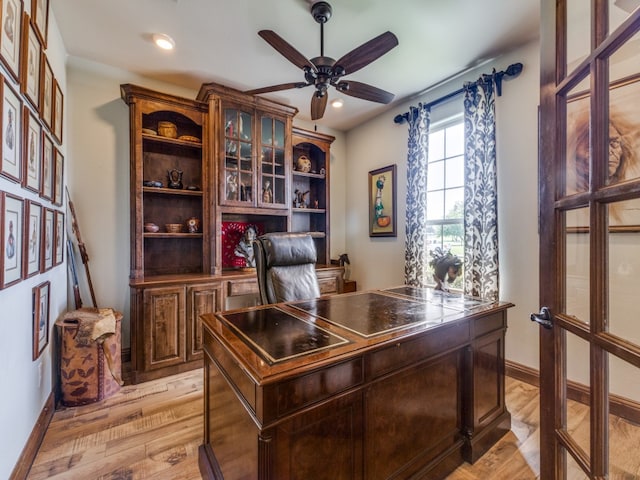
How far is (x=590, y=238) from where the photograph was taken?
0.81m

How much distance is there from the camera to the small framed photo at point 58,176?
2.07 metres

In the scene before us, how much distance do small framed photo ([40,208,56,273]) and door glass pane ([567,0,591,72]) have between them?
264 centimetres

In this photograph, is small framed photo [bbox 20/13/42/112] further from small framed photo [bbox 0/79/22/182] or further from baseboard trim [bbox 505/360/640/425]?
baseboard trim [bbox 505/360/640/425]

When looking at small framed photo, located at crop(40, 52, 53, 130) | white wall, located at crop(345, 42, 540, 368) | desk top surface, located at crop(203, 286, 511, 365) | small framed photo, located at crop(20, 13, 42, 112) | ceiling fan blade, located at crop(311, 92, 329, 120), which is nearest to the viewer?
desk top surface, located at crop(203, 286, 511, 365)

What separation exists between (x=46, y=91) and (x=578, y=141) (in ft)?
9.26

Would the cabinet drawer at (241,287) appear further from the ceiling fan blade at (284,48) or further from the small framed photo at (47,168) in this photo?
the ceiling fan blade at (284,48)

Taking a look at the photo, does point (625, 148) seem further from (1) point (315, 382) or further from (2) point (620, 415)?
(1) point (315, 382)

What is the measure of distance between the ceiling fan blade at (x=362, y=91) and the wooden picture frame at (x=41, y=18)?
5.81ft

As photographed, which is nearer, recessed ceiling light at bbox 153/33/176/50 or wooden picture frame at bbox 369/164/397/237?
recessed ceiling light at bbox 153/33/176/50

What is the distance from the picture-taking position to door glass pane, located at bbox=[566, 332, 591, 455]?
82cm

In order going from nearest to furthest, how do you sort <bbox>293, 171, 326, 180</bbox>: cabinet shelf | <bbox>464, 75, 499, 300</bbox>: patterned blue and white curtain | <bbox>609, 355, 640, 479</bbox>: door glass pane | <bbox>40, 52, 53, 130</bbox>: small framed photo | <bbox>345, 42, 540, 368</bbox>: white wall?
<bbox>609, 355, 640, 479</bbox>: door glass pane < <bbox>40, 52, 53, 130</bbox>: small framed photo < <bbox>345, 42, 540, 368</bbox>: white wall < <bbox>464, 75, 499, 300</bbox>: patterned blue and white curtain < <bbox>293, 171, 326, 180</bbox>: cabinet shelf

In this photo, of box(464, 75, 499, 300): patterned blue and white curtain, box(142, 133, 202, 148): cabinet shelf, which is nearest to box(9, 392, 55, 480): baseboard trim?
box(142, 133, 202, 148): cabinet shelf

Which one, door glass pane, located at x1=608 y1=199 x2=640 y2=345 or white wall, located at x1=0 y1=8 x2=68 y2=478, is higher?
door glass pane, located at x1=608 y1=199 x2=640 y2=345

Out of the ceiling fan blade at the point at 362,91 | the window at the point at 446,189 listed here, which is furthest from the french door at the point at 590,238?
the window at the point at 446,189
